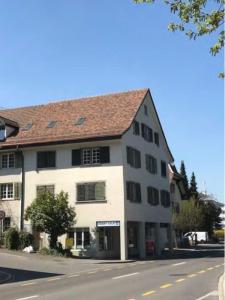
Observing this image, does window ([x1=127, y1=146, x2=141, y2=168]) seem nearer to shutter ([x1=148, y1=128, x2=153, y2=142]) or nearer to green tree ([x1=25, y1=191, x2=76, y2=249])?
shutter ([x1=148, y1=128, x2=153, y2=142])

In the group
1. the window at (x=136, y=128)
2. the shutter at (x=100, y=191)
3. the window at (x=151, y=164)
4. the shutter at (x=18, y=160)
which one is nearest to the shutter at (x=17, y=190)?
the shutter at (x=18, y=160)

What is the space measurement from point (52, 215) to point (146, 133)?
42.6 feet

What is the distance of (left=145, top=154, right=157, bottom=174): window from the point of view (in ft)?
159

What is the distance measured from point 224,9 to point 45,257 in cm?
3020

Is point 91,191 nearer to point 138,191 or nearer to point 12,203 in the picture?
point 138,191

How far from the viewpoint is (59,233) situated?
40.4 m

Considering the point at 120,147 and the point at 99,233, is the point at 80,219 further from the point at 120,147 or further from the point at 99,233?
the point at 120,147

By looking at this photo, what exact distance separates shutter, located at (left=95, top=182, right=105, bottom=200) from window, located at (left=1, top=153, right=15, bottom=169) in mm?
7860

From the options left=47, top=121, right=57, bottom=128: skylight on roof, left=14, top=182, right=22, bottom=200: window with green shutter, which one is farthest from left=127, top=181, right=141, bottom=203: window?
left=14, top=182, right=22, bottom=200: window with green shutter

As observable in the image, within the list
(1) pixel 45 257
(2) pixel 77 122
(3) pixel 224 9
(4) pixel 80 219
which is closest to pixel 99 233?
(4) pixel 80 219

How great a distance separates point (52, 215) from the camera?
39875 millimetres

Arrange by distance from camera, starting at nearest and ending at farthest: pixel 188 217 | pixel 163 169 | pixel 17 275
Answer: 1. pixel 17 275
2. pixel 163 169
3. pixel 188 217

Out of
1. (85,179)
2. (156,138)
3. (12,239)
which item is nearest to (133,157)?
(85,179)

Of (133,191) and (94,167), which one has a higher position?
(94,167)
